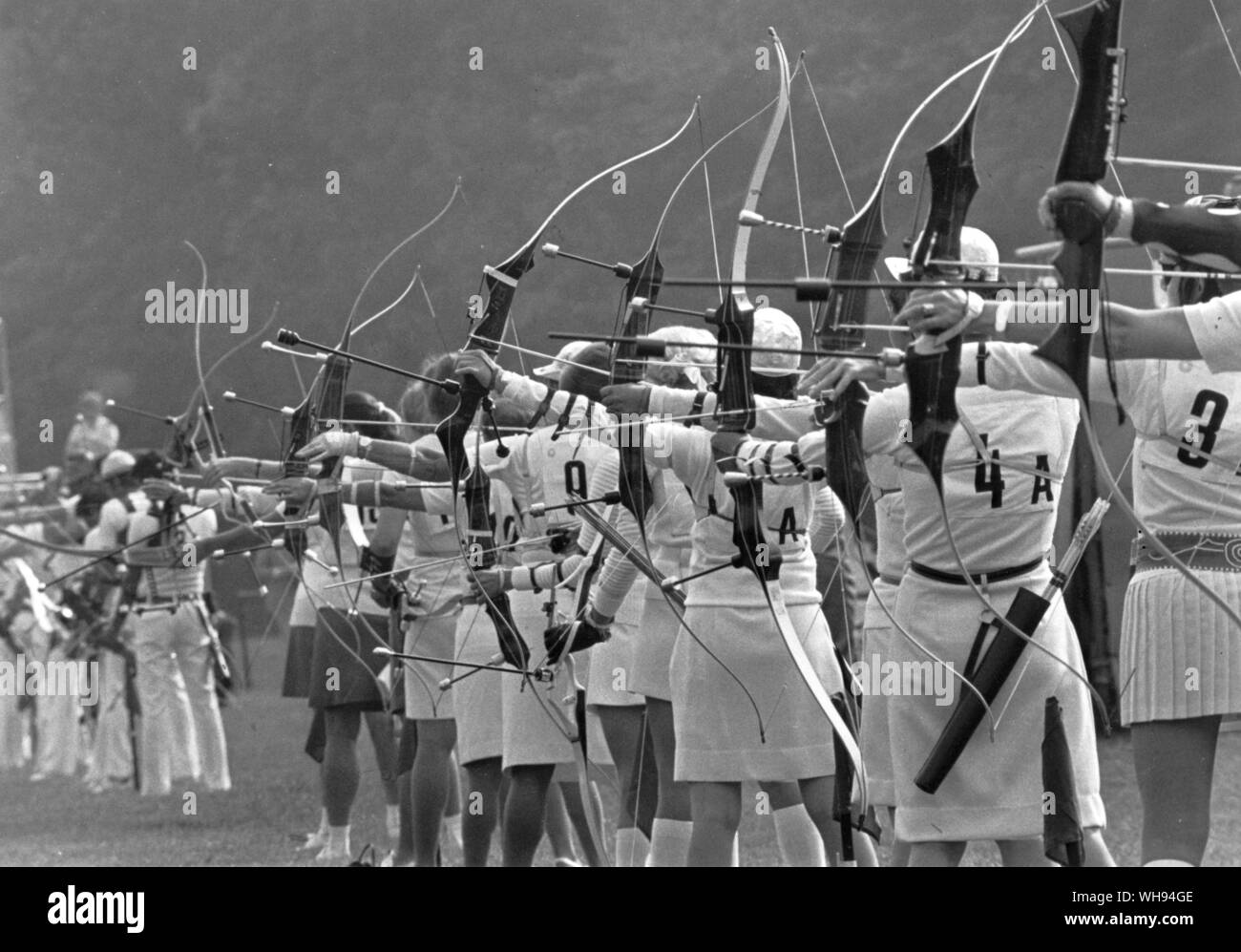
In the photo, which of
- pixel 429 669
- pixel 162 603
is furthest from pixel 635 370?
pixel 162 603

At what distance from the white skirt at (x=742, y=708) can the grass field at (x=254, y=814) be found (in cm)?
92

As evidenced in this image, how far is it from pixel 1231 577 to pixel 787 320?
53.6 inches

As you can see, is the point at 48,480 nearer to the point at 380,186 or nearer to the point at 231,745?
the point at 231,745

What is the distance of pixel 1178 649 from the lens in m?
3.12

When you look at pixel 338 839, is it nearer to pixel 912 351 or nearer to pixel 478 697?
pixel 478 697

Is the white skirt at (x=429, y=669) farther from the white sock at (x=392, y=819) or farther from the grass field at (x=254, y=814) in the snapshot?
the white sock at (x=392, y=819)

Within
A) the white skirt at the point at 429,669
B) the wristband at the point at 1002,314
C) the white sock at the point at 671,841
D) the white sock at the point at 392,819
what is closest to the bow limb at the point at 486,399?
the white sock at the point at 671,841

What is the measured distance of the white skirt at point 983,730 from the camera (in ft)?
11.1

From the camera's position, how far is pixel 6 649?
812cm

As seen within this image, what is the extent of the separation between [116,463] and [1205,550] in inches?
178

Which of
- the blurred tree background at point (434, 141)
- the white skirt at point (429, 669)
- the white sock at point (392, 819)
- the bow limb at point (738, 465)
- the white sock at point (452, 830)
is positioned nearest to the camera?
the bow limb at point (738, 465)

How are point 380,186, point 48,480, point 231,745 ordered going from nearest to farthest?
point 380,186 → point 48,480 → point 231,745

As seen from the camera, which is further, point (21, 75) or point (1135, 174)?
point (21, 75)
